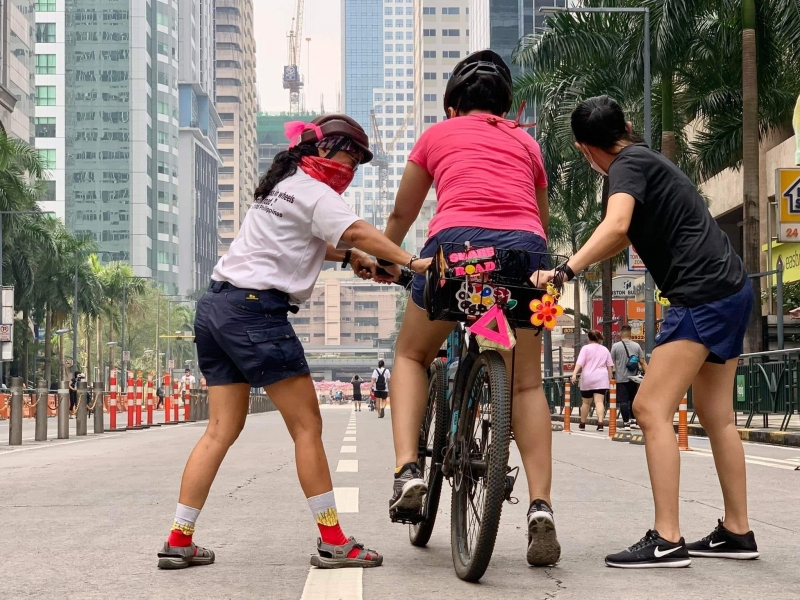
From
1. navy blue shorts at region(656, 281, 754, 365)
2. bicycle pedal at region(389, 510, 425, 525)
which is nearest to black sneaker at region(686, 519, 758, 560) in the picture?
navy blue shorts at region(656, 281, 754, 365)

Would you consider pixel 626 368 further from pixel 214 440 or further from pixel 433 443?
pixel 214 440

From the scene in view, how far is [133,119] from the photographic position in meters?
160

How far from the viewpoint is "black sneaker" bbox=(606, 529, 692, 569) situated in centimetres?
509

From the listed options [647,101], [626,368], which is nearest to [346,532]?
[626,368]

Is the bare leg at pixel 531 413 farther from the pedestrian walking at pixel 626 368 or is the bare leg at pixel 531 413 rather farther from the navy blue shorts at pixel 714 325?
the pedestrian walking at pixel 626 368

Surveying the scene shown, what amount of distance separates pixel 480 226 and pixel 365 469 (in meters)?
6.54

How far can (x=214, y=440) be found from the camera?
17.5 ft

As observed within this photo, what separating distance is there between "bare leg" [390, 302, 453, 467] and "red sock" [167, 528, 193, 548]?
0.91m

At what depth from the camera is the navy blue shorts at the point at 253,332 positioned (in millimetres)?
5086

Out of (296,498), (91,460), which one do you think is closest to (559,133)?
(91,460)

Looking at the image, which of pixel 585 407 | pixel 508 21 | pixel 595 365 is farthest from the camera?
pixel 508 21

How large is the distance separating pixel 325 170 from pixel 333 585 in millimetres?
1664

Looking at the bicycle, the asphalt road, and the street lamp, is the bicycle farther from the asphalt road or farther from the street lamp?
the street lamp

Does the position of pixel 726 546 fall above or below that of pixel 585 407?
above
